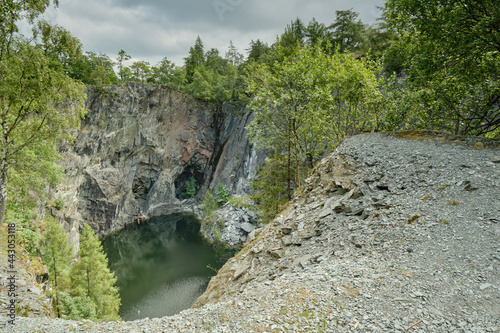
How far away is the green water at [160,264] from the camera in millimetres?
27312

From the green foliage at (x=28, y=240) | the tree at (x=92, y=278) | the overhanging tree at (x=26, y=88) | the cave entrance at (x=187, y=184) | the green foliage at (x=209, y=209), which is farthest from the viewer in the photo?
the cave entrance at (x=187, y=184)

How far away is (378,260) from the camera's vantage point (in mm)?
5535

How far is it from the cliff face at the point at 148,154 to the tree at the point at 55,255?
24.0 metres

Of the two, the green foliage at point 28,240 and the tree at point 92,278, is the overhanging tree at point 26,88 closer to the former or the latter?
the green foliage at point 28,240

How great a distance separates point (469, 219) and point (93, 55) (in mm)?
64430

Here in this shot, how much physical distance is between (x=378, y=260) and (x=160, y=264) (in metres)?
38.0

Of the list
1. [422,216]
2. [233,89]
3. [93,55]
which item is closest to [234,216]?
[233,89]

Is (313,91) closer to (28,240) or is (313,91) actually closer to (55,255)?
(28,240)

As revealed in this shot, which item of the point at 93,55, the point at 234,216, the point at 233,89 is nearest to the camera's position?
the point at 234,216

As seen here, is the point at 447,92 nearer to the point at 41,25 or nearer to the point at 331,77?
the point at 331,77

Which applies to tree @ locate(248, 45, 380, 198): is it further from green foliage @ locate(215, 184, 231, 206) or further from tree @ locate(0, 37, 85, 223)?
green foliage @ locate(215, 184, 231, 206)

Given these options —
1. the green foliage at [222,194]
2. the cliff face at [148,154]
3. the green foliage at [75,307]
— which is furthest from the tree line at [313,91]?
the green foliage at [222,194]

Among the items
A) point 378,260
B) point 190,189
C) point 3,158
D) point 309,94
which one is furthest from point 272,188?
point 190,189

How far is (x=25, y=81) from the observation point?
430 inches
